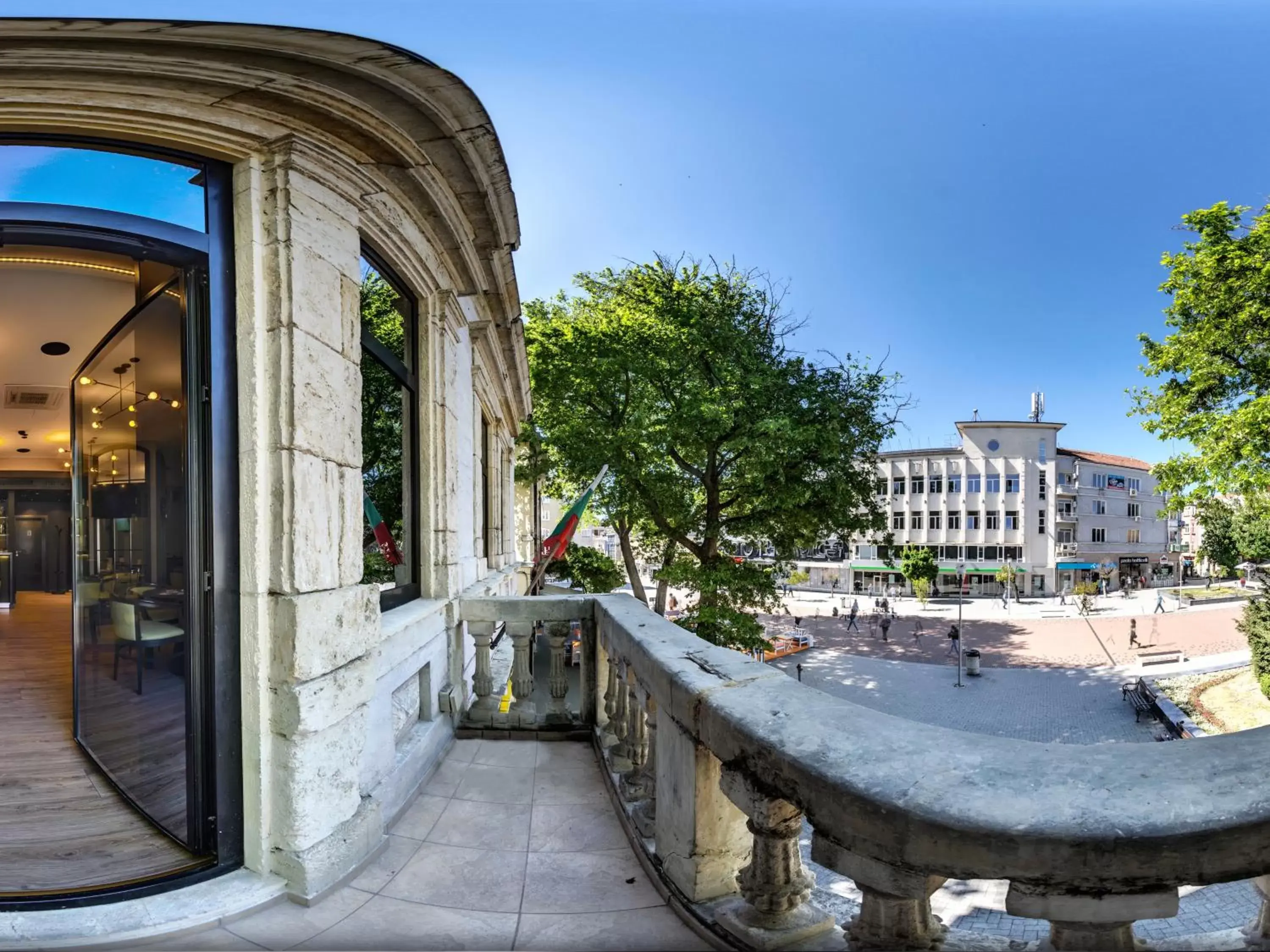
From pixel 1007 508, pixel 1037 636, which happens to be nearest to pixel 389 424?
pixel 1037 636

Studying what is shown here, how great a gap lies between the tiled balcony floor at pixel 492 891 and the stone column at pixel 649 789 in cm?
17

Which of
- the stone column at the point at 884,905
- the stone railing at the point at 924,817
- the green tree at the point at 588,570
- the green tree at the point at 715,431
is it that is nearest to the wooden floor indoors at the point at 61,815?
the stone railing at the point at 924,817

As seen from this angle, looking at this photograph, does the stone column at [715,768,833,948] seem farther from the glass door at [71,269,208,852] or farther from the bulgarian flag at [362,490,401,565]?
the bulgarian flag at [362,490,401,565]

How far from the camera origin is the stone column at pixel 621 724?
10.8 ft

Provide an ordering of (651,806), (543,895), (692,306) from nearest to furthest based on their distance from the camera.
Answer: (543,895), (651,806), (692,306)

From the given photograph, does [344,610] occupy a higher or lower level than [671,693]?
higher

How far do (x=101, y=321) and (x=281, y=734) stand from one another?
3.96 m

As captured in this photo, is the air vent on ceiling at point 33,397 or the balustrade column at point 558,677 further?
the air vent on ceiling at point 33,397

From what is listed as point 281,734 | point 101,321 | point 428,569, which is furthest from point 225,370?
point 101,321

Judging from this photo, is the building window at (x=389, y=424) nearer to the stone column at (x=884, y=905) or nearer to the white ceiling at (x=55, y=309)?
the white ceiling at (x=55, y=309)

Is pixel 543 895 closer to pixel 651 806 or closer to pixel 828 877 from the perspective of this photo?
pixel 651 806

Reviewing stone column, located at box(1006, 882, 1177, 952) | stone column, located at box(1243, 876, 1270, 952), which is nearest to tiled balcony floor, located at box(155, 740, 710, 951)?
stone column, located at box(1006, 882, 1177, 952)

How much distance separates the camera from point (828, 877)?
23.8 ft

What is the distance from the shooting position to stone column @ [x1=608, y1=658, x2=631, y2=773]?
3283 mm
